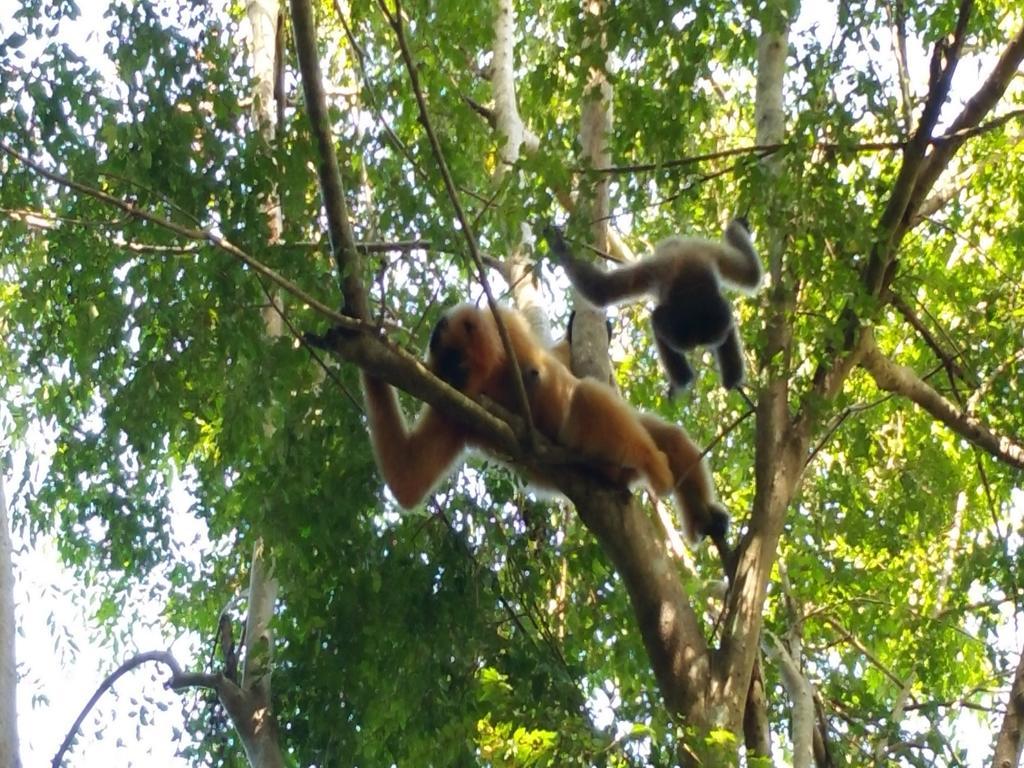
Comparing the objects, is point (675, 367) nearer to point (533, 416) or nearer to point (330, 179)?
point (533, 416)

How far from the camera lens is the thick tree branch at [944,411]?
556 centimetres

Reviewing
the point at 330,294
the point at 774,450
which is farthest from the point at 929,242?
the point at 330,294

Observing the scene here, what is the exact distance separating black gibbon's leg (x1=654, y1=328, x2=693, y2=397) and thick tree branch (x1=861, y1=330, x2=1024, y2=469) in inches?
84.9

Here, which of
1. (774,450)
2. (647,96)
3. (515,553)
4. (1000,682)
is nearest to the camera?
(774,450)

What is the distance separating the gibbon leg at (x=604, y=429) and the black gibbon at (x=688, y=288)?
1.12 meters

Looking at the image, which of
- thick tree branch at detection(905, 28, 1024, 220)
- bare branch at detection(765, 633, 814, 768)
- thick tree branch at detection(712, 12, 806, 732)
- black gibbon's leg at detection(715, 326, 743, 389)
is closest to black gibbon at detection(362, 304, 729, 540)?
thick tree branch at detection(712, 12, 806, 732)

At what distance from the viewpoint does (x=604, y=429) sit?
18.6 ft

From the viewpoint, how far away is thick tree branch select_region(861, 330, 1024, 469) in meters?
5.56

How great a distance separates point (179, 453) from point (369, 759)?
367 cm

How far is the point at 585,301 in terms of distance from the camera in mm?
6266

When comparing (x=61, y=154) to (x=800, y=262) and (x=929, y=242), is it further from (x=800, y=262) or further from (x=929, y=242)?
(x=929, y=242)

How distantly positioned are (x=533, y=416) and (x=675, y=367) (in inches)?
82.1

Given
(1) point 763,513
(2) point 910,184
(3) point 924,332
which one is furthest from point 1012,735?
(2) point 910,184

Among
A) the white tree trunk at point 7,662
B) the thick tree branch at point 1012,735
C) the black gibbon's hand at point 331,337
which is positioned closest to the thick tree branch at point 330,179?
the black gibbon's hand at point 331,337
